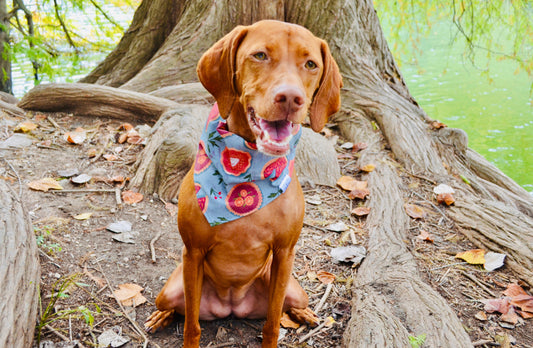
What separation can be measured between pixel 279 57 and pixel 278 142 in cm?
36

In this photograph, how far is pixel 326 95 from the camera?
2209 mm

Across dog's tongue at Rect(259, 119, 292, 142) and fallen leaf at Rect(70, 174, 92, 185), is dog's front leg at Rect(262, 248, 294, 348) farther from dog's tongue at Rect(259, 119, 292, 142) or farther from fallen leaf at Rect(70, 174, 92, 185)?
fallen leaf at Rect(70, 174, 92, 185)

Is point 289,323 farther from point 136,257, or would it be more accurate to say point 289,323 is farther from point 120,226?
point 120,226

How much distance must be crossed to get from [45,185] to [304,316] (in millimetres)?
2330

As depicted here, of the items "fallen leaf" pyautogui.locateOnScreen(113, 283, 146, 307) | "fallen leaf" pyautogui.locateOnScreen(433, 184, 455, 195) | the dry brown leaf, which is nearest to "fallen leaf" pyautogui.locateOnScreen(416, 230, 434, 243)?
the dry brown leaf

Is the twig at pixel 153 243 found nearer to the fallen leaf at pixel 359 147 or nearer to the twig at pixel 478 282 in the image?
the twig at pixel 478 282

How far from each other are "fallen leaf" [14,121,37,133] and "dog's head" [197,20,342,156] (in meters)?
3.17

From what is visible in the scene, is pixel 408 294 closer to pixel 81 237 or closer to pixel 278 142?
pixel 278 142

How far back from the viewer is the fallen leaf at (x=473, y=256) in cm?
339

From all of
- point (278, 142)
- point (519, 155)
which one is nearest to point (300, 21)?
point (278, 142)

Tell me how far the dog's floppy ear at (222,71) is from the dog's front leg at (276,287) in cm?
78

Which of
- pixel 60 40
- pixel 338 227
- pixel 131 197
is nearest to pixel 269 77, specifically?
pixel 338 227

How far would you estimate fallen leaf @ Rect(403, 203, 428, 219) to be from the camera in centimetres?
389

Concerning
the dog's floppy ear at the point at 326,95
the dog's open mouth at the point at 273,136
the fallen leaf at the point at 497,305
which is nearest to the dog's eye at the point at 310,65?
the dog's floppy ear at the point at 326,95
